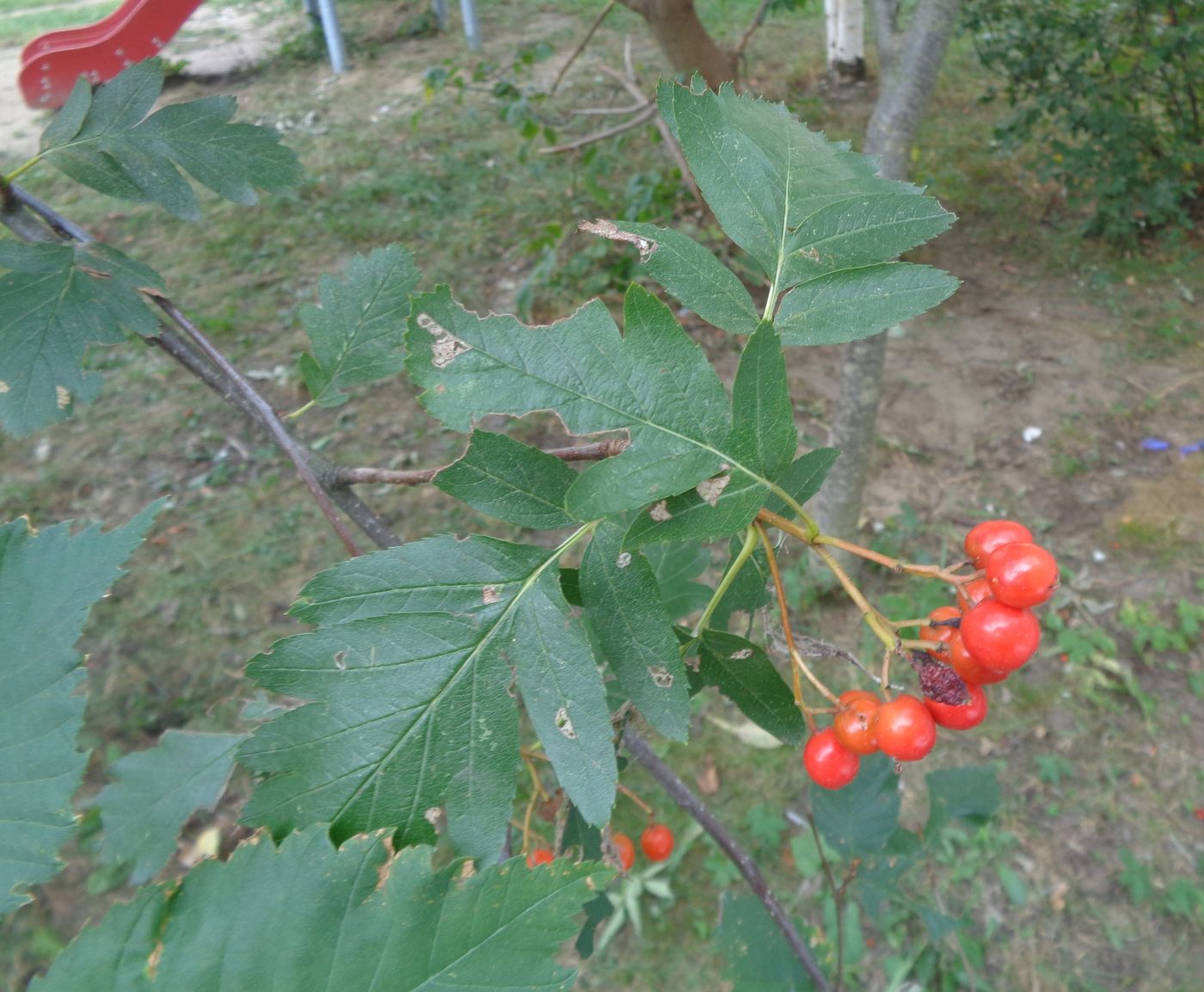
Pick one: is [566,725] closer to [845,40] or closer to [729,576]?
[729,576]

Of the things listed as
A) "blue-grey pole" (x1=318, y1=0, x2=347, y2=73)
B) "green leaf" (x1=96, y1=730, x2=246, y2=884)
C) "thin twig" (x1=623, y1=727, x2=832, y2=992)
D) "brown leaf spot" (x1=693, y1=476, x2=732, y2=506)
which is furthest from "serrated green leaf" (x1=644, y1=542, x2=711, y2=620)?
"blue-grey pole" (x1=318, y1=0, x2=347, y2=73)

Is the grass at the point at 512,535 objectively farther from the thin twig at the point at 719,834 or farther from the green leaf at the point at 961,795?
the thin twig at the point at 719,834

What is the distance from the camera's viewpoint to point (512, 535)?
3.51 metres

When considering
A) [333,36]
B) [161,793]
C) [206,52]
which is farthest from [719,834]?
[206,52]

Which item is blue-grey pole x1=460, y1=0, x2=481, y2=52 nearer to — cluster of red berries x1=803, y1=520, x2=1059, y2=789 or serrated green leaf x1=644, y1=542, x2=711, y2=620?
serrated green leaf x1=644, y1=542, x2=711, y2=620

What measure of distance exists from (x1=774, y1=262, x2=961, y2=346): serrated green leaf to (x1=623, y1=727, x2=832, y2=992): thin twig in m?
0.59

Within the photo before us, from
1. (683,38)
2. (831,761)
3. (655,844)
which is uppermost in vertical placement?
(683,38)

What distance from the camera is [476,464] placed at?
2.98 ft

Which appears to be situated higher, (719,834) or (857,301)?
(857,301)

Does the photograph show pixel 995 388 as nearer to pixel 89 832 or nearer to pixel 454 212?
pixel 454 212

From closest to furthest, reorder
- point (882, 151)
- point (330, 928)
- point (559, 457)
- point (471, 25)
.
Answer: point (330, 928) → point (559, 457) → point (882, 151) → point (471, 25)

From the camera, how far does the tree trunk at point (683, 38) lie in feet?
12.6

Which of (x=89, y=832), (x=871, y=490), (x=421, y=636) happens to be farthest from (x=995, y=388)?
(x=89, y=832)

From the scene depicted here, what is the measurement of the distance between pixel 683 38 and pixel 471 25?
482cm
